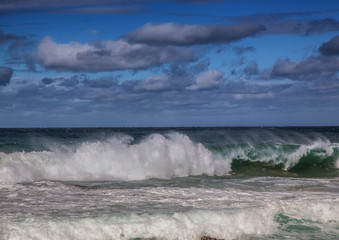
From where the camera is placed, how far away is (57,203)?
1002 cm

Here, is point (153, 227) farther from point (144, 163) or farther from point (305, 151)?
point (305, 151)

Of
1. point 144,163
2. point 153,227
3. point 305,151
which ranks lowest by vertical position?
point 153,227

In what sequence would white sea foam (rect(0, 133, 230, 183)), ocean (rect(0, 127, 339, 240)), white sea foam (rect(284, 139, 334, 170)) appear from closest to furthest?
ocean (rect(0, 127, 339, 240)) → white sea foam (rect(0, 133, 230, 183)) → white sea foam (rect(284, 139, 334, 170))

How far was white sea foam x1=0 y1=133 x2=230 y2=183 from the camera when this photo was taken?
16094 mm

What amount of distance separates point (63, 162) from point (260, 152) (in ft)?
42.7

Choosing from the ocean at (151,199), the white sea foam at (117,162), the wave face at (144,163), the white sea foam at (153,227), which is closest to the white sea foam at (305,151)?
the wave face at (144,163)

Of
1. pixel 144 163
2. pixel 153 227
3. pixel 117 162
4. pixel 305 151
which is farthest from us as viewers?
pixel 305 151

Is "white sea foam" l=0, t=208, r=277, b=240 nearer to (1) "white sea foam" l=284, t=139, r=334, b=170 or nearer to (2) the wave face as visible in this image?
(2) the wave face

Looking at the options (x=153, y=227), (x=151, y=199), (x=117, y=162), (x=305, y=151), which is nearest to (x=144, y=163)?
(x=117, y=162)

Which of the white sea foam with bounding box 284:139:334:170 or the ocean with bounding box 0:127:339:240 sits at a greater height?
the white sea foam with bounding box 284:139:334:170

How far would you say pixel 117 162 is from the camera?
59.6 ft

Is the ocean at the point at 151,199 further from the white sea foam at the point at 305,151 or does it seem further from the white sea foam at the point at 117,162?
the white sea foam at the point at 305,151

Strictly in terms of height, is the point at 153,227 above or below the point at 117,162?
below

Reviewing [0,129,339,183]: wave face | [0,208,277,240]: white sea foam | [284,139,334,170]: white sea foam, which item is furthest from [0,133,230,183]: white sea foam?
[0,208,277,240]: white sea foam
